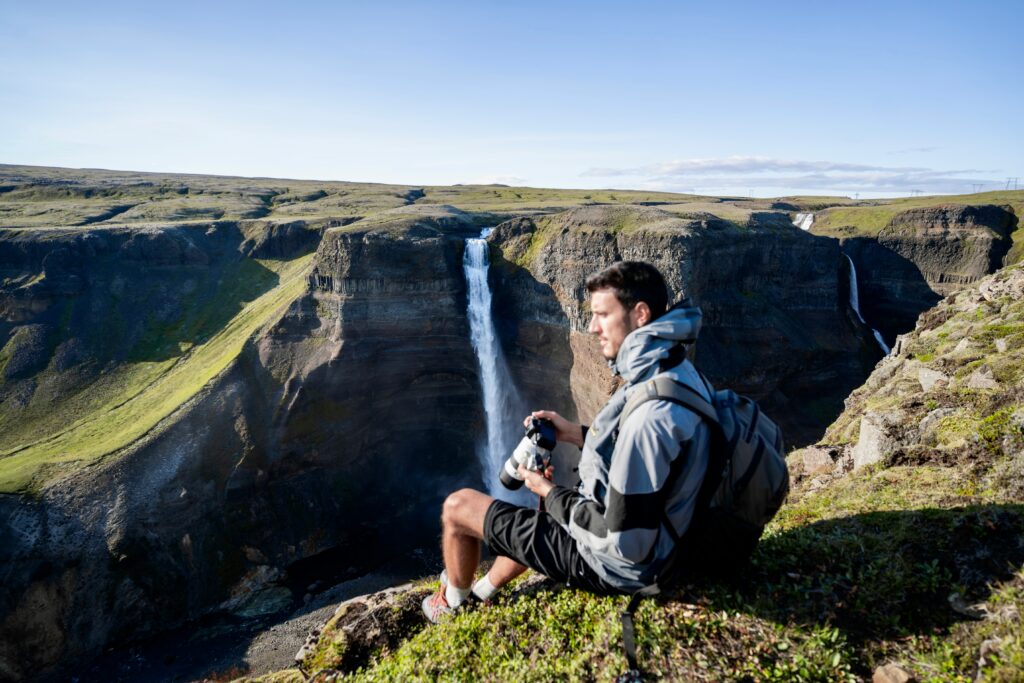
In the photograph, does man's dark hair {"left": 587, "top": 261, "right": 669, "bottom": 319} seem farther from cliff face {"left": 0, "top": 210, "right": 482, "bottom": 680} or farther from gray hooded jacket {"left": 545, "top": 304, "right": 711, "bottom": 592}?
cliff face {"left": 0, "top": 210, "right": 482, "bottom": 680}

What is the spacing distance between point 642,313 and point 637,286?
0.81 feet

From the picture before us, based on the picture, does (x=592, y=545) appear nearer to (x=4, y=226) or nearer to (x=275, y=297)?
(x=275, y=297)

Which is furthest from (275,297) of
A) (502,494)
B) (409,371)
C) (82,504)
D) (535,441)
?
(535,441)

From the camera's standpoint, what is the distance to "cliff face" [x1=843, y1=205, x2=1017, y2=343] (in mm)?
44281

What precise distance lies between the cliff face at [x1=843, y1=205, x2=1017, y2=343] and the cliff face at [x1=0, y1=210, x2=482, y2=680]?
34.1 metres

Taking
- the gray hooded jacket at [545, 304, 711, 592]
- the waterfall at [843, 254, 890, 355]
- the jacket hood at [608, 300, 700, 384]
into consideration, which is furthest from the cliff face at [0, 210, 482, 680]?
the jacket hood at [608, 300, 700, 384]

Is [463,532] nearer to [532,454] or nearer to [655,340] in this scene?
[532,454]

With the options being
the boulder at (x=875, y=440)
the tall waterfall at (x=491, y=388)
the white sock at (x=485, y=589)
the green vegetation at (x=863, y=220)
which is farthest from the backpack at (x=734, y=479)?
the green vegetation at (x=863, y=220)

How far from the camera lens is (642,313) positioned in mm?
4863

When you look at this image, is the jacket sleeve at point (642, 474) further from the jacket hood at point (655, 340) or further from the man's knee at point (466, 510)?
the man's knee at point (466, 510)

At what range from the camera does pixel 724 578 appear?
536 cm

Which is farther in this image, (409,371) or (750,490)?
(409,371)

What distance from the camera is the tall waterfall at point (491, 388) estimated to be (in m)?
37.9

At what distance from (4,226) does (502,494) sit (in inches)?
2309
